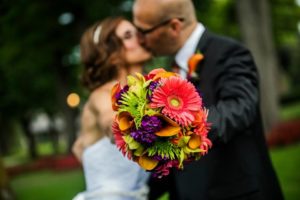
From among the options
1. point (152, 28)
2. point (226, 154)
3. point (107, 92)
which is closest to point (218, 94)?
point (226, 154)

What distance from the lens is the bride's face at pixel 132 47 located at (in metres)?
4.00

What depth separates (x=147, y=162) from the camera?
256 centimetres

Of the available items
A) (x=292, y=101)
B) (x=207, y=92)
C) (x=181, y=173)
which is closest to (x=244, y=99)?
(x=207, y=92)

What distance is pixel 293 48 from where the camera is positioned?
154 feet

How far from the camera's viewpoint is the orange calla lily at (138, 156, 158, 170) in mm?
2551

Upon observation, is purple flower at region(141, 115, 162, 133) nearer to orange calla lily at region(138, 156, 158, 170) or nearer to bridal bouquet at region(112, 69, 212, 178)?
bridal bouquet at region(112, 69, 212, 178)

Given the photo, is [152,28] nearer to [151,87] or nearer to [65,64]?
[151,87]

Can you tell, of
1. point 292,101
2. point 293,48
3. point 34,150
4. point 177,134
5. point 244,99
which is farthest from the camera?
point 293,48

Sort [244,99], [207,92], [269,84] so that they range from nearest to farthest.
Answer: [244,99] → [207,92] → [269,84]

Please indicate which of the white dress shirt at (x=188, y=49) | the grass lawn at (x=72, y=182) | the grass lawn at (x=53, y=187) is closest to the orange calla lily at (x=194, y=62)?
the white dress shirt at (x=188, y=49)

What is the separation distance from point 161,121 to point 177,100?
12 centimetres

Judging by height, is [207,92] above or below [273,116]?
below

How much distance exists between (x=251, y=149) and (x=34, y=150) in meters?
36.9

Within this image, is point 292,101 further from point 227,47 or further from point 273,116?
point 227,47
